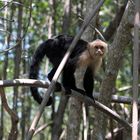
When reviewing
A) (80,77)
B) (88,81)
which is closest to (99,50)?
(88,81)

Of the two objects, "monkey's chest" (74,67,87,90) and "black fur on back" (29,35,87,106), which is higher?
"black fur on back" (29,35,87,106)

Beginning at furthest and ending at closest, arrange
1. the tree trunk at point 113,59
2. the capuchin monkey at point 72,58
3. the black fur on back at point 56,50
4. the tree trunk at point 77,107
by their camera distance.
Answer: the tree trunk at point 77,107 < the black fur on back at point 56,50 < the capuchin monkey at point 72,58 < the tree trunk at point 113,59

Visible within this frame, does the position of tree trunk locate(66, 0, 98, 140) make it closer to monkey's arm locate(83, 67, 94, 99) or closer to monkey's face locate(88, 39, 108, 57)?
monkey's arm locate(83, 67, 94, 99)

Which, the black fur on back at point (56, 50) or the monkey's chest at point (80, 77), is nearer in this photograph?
the black fur on back at point (56, 50)

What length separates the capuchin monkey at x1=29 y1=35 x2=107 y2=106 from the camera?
4164mm

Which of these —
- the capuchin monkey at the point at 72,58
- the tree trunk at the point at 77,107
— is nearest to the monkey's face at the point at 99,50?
the capuchin monkey at the point at 72,58

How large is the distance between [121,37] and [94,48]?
54cm

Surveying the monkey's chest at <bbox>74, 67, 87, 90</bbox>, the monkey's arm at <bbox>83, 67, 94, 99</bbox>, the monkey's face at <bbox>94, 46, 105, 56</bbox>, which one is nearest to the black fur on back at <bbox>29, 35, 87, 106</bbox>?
the monkey's face at <bbox>94, 46, 105, 56</bbox>

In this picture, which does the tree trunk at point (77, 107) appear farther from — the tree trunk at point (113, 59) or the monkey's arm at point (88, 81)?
the tree trunk at point (113, 59)

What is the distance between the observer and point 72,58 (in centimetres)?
423

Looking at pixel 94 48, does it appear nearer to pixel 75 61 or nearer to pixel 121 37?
pixel 75 61

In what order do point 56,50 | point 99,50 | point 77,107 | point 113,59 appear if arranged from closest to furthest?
point 113,59, point 99,50, point 56,50, point 77,107

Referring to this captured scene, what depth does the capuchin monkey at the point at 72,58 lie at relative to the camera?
164 inches

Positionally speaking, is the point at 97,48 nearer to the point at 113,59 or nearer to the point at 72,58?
the point at 72,58
